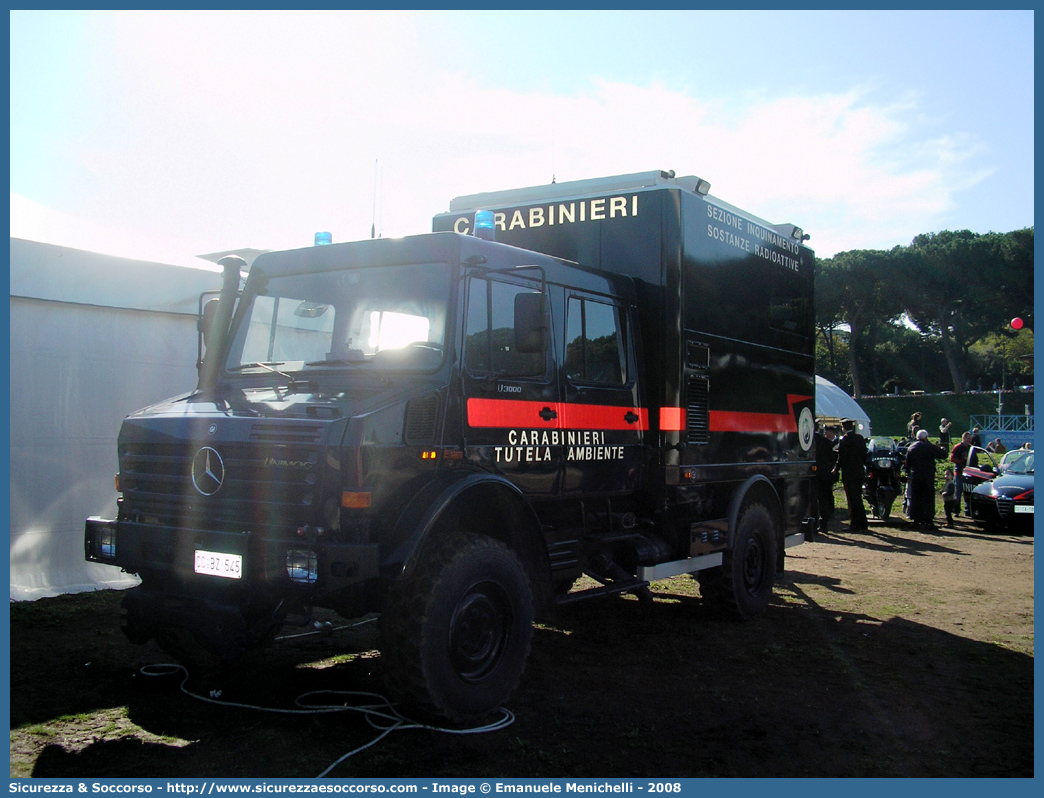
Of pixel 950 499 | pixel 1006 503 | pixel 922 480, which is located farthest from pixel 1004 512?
pixel 950 499

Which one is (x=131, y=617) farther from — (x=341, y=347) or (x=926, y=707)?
(x=926, y=707)

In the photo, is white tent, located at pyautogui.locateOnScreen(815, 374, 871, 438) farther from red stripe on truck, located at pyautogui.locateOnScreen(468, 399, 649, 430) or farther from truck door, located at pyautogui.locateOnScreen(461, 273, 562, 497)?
truck door, located at pyautogui.locateOnScreen(461, 273, 562, 497)

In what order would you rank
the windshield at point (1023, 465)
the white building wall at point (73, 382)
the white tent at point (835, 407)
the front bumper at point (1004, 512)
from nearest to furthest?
the white building wall at point (73, 382)
the front bumper at point (1004, 512)
the windshield at point (1023, 465)
the white tent at point (835, 407)

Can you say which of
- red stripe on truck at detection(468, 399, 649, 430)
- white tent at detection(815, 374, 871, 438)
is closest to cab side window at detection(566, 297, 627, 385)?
red stripe on truck at detection(468, 399, 649, 430)

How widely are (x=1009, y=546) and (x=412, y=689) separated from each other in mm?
12100

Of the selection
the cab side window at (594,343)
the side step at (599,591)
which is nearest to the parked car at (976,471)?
the side step at (599,591)

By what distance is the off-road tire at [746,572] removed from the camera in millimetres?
7711

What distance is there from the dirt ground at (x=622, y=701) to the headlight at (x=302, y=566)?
2.88 feet

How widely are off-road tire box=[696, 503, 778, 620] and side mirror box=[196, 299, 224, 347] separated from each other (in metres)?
4.59

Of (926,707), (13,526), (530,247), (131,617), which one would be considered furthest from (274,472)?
(13,526)

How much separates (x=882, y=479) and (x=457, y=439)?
1383 centimetres

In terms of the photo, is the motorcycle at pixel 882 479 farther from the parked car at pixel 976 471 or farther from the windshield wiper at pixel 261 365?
the windshield wiper at pixel 261 365

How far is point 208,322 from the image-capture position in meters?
5.98

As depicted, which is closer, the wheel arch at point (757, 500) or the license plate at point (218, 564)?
the license plate at point (218, 564)
